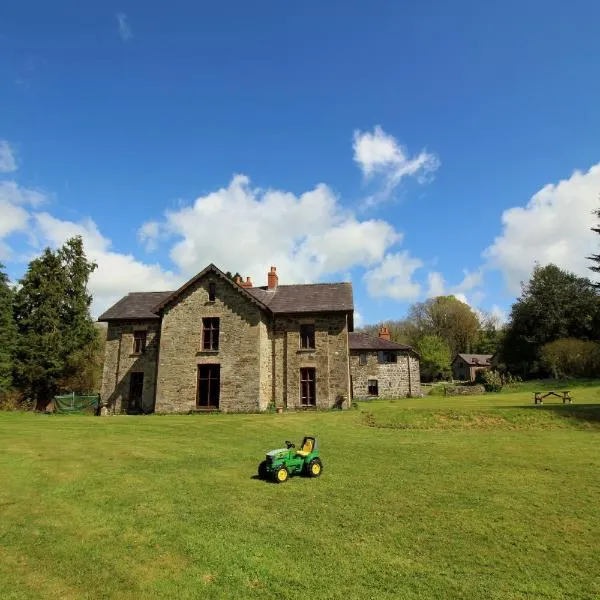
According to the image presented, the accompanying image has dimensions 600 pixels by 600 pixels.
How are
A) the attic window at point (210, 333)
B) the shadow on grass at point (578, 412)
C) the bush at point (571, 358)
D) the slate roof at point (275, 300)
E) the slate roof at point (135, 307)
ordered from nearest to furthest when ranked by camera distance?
1. the shadow on grass at point (578, 412)
2. the attic window at point (210, 333)
3. the slate roof at point (275, 300)
4. the slate roof at point (135, 307)
5. the bush at point (571, 358)

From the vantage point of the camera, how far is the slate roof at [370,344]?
47062 millimetres

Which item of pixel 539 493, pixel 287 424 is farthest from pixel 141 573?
pixel 287 424

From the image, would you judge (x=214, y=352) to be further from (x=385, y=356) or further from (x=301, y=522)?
(x=385, y=356)

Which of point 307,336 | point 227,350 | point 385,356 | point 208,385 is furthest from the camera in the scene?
point 385,356

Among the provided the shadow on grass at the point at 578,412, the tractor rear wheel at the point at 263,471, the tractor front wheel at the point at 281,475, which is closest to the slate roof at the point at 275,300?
the shadow on grass at the point at 578,412

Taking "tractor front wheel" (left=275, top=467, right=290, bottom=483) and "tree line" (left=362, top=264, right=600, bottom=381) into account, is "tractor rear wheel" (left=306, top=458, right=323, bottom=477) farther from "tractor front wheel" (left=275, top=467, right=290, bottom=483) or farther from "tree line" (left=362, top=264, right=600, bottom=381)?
"tree line" (left=362, top=264, right=600, bottom=381)

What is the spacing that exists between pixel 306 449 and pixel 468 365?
72.7m

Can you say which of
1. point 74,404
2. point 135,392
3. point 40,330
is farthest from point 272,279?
point 40,330

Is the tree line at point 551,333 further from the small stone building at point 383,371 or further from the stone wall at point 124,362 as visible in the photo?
the stone wall at point 124,362

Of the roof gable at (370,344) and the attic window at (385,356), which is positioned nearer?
the roof gable at (370,344)

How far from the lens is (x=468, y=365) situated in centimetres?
7725

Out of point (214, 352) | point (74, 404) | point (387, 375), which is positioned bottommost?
point (74, 404)

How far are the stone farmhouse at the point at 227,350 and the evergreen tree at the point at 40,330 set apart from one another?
8.74 metres

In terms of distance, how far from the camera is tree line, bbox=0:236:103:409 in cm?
3628
